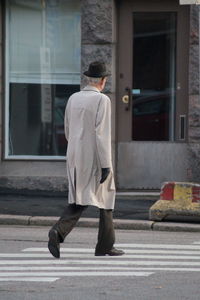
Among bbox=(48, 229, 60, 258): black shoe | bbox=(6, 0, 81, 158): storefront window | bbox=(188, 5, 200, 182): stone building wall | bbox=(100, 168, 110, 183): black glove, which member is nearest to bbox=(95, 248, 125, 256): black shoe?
bbox=(48, 229, 60, 258): black shoe

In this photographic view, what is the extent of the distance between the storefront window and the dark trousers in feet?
19.7

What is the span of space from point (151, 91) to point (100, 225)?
5.94m

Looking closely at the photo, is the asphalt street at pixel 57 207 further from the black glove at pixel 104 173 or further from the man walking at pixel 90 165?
the black glove at pixel 104 173

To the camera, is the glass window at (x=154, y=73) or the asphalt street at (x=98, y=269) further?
the glass window at (x=154, y=73)

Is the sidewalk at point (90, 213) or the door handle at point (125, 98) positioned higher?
the door handle at point (125, 98)

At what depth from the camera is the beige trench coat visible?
29.8ft

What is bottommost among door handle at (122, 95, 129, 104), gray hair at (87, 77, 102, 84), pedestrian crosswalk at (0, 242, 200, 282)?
pedestrian crosswalk at (0, 242, 200, 282)

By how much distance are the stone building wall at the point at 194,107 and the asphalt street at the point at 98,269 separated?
3.31 meters

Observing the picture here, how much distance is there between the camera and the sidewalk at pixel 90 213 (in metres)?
11.8

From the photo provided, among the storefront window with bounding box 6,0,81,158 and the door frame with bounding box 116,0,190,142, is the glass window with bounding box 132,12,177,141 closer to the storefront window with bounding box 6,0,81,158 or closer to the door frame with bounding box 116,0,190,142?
the door frame with bounding box 116,0,190,142

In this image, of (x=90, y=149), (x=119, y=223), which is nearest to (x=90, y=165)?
(x=90, y=149)

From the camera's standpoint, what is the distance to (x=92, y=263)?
896 cm

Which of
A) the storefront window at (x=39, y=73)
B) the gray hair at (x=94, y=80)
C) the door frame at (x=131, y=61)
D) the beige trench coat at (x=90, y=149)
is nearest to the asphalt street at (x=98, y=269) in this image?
the beige trench coat at (x=90, y=149)

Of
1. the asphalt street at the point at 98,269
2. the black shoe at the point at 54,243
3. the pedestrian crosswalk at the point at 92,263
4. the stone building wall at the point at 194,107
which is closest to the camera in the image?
the asphalt street at the point at 98,269
